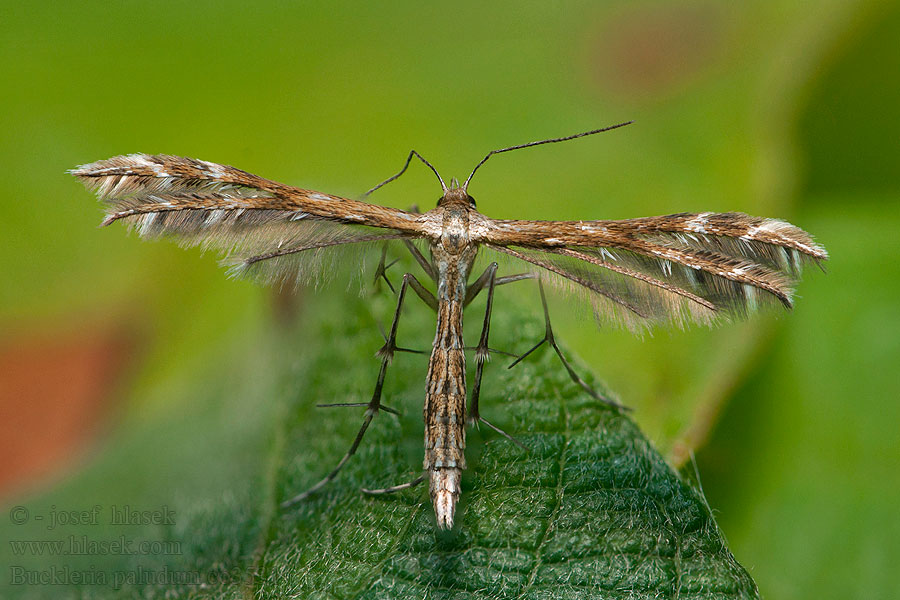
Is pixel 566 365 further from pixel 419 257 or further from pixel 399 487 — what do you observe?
pixel 419 257

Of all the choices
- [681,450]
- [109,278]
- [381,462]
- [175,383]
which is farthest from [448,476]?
[109,278]

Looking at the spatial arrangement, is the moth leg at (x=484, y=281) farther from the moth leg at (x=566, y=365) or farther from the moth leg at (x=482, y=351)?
the moth leg at (x=566, y=365)

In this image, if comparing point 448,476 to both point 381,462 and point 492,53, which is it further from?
point 492,53

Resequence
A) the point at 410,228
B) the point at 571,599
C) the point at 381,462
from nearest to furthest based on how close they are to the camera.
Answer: the point at 571,599 < the point at 381,462 < the point at 410,228

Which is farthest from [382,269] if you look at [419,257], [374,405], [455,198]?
[374,405]

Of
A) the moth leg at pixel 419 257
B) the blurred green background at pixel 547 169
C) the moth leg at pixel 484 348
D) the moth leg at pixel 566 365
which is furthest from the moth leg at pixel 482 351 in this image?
the blurred green background at pixel 547 169

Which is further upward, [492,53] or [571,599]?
[492,53]
